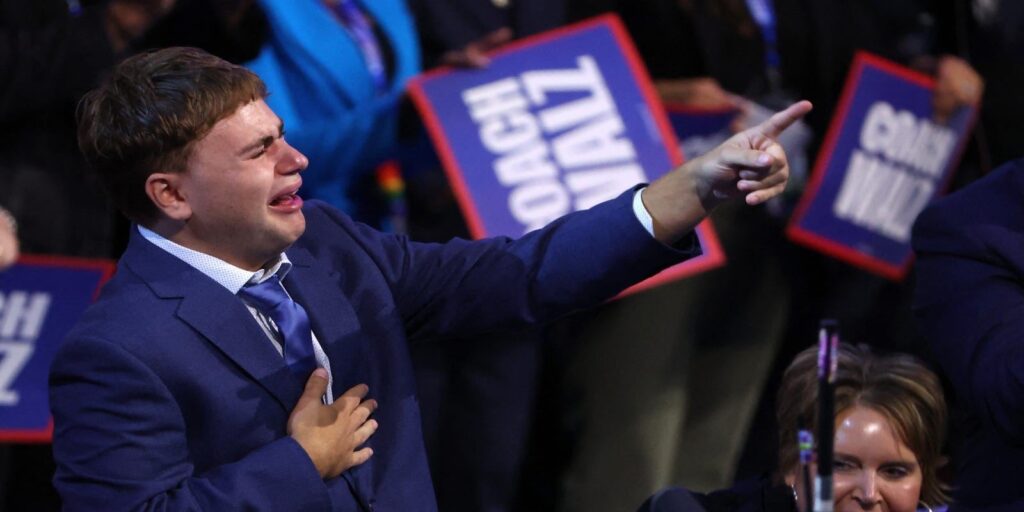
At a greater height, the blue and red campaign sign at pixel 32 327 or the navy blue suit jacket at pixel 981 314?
the navy blue suit jacket at pixel 981 314

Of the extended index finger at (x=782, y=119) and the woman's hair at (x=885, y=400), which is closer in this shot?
the extended index finger at (x=782, y=119)

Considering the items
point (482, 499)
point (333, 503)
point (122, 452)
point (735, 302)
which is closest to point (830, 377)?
point (333, 503)

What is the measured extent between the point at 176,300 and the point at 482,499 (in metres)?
1.58

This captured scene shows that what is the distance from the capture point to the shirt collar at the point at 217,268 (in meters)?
2.36

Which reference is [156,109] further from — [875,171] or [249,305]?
[875,171]

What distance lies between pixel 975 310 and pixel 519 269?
756 millimetres

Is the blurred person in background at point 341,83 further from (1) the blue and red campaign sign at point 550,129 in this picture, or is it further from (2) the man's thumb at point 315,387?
(2) the man's thumb at point 315,387

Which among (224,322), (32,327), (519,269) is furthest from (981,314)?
(32,327)

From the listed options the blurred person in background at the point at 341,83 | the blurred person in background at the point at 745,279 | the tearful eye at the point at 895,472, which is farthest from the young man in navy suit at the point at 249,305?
the blurred person in background at the point at 745,279

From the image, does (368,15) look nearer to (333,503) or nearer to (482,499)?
(482,499)

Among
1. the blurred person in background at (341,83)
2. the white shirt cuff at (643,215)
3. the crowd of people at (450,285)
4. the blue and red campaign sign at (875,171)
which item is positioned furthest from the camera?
the blue and red campaign sign at (875,171)

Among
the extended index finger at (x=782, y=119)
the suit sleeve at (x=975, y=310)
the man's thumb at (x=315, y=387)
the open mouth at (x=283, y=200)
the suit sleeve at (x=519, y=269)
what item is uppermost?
the extended index finger at (x=782, y=119)

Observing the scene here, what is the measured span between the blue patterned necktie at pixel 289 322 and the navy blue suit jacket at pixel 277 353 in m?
0.02

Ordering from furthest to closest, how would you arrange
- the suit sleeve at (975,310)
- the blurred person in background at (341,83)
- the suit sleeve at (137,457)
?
the blurred person in background at (341,83), the suit sleeve at (975,310), the suit sleeve at (137,457)
